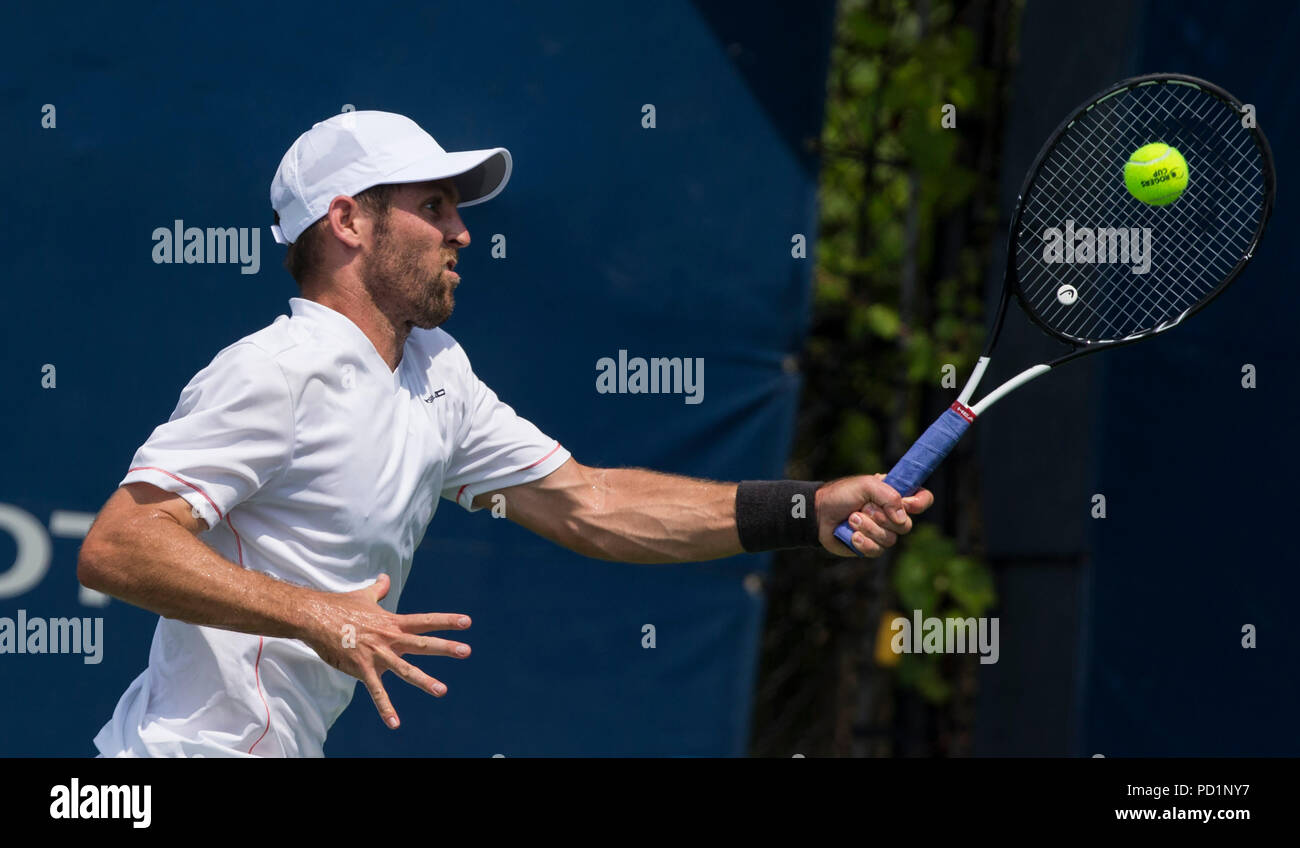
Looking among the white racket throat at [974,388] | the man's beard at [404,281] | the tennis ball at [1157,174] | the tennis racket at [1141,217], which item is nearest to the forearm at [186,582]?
the man's beard at [404,281]

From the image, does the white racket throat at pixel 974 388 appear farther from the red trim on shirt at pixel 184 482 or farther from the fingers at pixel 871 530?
the red trim on shirt at pixel 184 482

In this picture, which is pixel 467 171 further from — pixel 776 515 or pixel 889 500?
pixel 889 500

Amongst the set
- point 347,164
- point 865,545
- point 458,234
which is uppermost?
point 347,164

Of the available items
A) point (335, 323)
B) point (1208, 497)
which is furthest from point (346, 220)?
point (1208, 497)

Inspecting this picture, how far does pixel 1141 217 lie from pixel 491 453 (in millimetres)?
1696

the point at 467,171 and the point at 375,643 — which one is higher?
the point at 467,171

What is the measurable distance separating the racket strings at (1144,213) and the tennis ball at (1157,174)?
28 cm

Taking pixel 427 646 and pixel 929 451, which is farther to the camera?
pixel 929 451

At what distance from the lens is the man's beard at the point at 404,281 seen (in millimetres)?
2742

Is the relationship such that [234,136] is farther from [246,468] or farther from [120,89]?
[246,468]

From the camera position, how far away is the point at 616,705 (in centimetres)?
380

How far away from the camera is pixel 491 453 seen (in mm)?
2932

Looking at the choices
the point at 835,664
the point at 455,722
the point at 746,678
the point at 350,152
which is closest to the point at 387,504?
the point at 350,152

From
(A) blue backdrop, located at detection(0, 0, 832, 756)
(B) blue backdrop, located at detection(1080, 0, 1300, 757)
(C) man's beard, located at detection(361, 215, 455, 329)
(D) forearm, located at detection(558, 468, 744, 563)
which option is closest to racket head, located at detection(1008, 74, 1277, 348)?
(B) blue backdrop, located at detection(1080, 0, 1300, 757)
